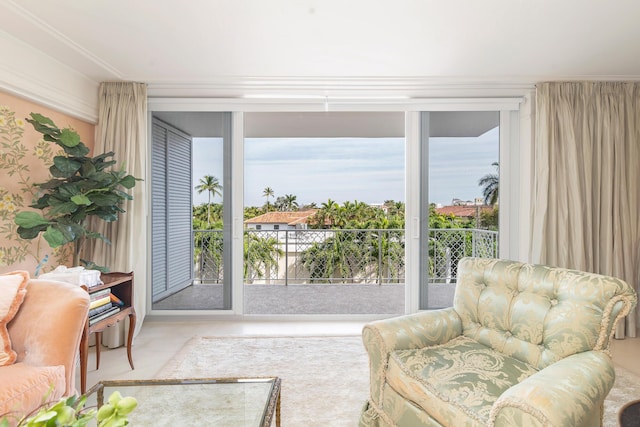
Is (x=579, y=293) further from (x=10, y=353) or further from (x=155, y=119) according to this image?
(x=155, y=119)

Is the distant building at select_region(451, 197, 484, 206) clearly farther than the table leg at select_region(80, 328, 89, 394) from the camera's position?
Yes

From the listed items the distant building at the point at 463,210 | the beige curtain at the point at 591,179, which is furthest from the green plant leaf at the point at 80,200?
the beige curtain at the point at 591,179

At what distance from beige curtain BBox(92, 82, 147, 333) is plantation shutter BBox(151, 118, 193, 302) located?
25cm

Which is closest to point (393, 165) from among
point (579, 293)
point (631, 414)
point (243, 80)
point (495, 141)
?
point (495, 141)

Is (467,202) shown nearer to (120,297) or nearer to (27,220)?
(120,297)

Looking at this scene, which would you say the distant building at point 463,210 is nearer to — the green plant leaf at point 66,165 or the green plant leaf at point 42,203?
the green plant leaf at point 66,165

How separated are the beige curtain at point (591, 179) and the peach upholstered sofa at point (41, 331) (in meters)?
3.65

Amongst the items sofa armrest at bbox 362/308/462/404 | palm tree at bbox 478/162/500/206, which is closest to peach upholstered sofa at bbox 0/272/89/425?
sofa armrest at bbox 362/308/462/404

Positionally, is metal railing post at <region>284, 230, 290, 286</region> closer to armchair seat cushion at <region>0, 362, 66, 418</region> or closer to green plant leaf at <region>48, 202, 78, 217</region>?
green plant leaf at <region>48, 202, 78, 217</region>

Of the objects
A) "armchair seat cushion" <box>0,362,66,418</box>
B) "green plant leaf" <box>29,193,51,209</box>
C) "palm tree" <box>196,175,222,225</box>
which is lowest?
"armchair seat cushion" <box>0,362,66,418</box>

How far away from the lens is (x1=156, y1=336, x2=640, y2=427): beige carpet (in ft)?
6.61

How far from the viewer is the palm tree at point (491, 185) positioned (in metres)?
3.66

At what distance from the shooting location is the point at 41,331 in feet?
5.62

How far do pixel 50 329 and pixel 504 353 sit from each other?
7.16 ft
